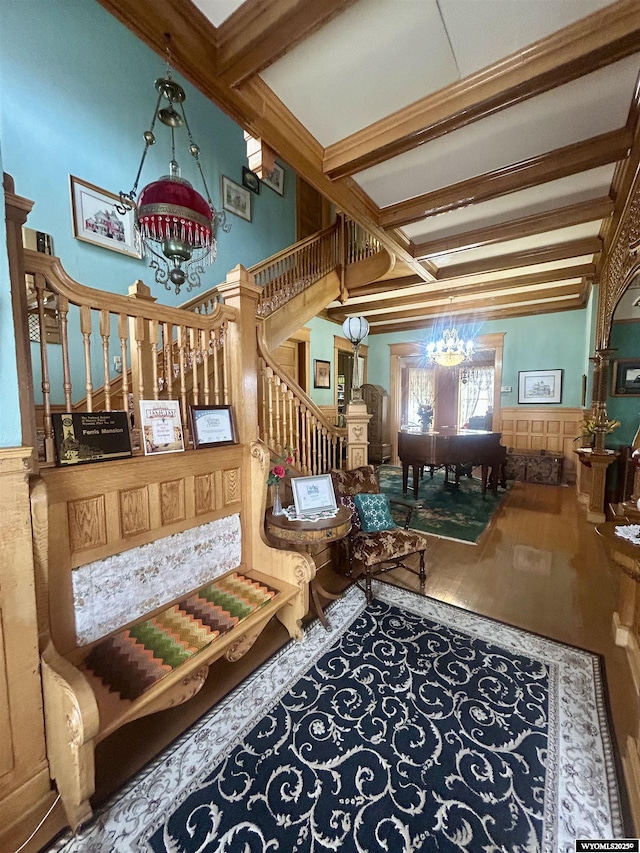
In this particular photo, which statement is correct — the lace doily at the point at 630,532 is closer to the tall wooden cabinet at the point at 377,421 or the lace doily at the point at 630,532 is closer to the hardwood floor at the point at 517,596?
the hardwood floor at the point at 517,596

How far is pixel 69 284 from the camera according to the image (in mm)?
1411

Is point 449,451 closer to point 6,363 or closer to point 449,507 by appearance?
point 449,507

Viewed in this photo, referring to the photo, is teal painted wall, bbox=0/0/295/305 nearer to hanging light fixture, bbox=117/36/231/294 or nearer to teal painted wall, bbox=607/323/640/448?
hanging light fixture, bbox=117/36/231/294

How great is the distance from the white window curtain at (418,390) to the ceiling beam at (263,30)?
6954 millimetres

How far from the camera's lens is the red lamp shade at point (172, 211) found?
2.15 meters

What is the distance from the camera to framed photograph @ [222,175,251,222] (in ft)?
16.8

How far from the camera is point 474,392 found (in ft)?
27.1

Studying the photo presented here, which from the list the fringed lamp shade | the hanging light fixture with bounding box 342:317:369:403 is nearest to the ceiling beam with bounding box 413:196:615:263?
the hanging light fixture with bounding box 342:317:369:403

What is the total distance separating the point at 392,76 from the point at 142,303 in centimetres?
182

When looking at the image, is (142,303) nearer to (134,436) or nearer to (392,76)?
(134,436)

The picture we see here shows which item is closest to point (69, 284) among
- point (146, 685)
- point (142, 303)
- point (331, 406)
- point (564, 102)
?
point (142, 303)

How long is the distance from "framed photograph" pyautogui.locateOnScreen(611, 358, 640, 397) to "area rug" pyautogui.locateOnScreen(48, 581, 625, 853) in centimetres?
388

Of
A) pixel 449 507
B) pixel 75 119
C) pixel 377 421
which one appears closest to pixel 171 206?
pixel 75 119

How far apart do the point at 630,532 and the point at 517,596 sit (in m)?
1.27
